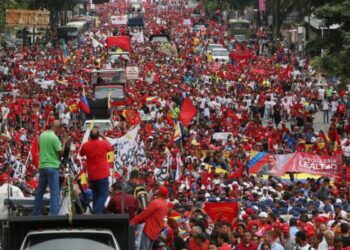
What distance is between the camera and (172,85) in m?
50.0

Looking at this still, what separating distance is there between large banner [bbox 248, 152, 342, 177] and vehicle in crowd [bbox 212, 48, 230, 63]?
3867cm

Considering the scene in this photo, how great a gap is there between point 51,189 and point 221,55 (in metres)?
54.3

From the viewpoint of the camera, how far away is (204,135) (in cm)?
3478

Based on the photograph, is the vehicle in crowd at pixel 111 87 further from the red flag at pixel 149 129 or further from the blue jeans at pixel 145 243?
the blue jeans at pixel 145 243

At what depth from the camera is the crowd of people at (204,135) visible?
15034 millimetres

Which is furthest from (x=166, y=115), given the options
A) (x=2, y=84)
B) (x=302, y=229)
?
(x=302, y=229)

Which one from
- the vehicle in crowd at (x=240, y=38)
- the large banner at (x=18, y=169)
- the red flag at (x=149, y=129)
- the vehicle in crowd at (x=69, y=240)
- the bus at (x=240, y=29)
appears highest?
the vehicle in crowd at (x=69, y=240)

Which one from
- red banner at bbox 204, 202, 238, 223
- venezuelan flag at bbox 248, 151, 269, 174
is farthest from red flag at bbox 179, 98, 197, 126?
red banner at bbox 204, 202, 238, 223

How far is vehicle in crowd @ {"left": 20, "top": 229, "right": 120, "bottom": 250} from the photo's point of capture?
39.4 feet

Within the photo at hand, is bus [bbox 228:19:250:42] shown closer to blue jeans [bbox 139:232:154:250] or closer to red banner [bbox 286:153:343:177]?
red banner [bbox 286:153:343:177]

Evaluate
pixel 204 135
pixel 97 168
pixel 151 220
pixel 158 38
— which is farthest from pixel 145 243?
pixel 158 38

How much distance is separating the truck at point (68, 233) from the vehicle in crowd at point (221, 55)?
175ft

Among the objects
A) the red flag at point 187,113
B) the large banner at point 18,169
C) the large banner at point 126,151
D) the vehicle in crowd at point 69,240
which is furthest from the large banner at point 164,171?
the vehicle in crowd at point 69,240

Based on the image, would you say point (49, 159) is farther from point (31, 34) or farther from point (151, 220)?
point (31, 34)
